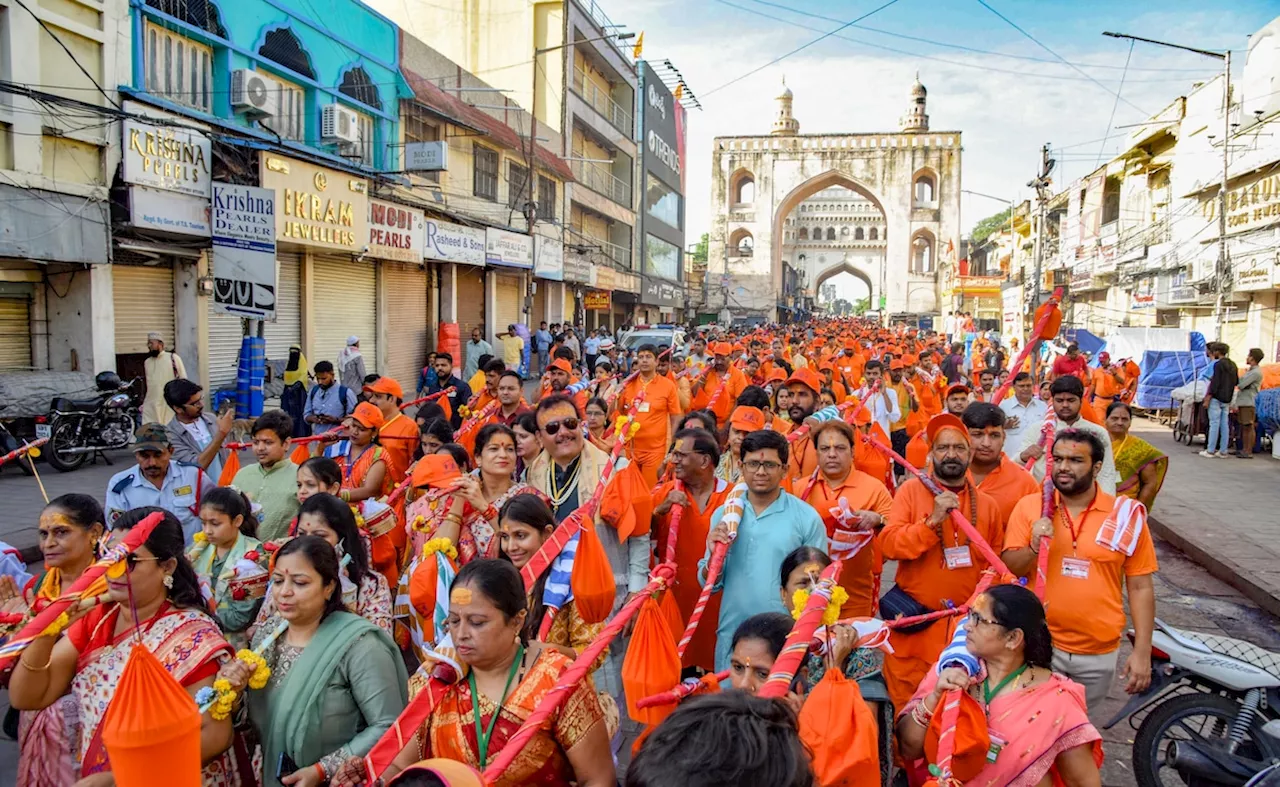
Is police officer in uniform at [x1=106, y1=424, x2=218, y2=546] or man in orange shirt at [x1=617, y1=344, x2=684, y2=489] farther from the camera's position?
man in orange shirt at [x1=617, y1=344, x2=684, y2=489]

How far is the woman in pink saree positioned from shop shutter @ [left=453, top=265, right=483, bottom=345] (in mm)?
20438

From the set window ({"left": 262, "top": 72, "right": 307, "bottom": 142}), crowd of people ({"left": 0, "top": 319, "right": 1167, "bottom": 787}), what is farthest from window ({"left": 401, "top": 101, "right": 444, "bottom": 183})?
crowd of people ({"left": 0, "top": 319, "right": 1167, "bottom": 787})

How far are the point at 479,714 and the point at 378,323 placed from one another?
17.3m

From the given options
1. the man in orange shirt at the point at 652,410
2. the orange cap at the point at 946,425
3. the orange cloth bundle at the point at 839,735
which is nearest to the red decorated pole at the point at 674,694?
the orange cloth bundle at the point at 839,735

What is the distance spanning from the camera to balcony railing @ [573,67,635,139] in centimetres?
3118

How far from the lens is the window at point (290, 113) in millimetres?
14875

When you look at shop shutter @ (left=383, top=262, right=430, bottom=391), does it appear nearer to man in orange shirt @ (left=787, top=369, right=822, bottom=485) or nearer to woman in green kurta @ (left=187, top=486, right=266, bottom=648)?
man in orange shirt @ (left=787, top=369, right=822, bottom=485)

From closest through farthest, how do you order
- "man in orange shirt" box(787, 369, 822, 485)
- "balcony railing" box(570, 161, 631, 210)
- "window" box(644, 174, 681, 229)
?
"man in orange shirt" box(787, 369, 822, 485)
"balcony railing" box(570, 161, 631, 210)
"window" box(644, 174, 681, 229)

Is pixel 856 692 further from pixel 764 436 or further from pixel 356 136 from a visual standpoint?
pixel 356 136

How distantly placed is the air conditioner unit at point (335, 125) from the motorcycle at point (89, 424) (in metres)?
6.50

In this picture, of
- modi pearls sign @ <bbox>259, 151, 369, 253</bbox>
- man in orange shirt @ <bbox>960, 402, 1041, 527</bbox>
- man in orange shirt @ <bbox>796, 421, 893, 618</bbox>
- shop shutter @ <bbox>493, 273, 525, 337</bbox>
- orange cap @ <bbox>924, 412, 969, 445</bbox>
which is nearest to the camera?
man in orange shirt @ <bbox>796, 421, 893, 618</bbox>

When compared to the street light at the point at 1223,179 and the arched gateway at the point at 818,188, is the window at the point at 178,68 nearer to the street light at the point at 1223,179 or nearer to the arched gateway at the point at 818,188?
the street light at the point at 1223,179

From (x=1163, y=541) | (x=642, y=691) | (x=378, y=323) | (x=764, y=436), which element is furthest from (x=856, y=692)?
(x=378, y=323)

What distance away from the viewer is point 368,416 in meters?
5.98
